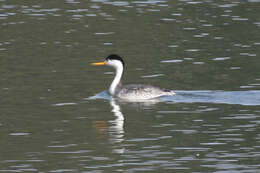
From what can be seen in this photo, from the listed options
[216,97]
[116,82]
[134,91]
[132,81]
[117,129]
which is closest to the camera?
[117,129]

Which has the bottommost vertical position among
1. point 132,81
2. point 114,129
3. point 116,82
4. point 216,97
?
point 132,81

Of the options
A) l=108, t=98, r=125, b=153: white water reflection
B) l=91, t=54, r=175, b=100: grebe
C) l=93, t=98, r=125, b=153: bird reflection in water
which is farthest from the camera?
l=91, t=54, r=175, b=100: grebe

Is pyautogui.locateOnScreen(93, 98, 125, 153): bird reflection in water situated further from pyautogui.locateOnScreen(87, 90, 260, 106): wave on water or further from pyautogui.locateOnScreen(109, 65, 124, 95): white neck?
pyautogui.locateOnScreen(109, 65, 124, 95): white neck

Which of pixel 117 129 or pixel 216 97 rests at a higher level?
pixel 117 129

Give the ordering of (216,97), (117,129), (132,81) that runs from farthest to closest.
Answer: (132,81), (216,97), (117,129)

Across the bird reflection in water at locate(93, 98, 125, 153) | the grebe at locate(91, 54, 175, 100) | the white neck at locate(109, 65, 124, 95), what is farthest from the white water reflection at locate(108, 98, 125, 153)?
the white neck at locate(109, 65, 124, 95)

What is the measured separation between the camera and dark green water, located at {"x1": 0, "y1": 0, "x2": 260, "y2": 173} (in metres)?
18.0

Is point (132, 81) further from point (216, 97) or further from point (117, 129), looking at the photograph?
point (117, 129)

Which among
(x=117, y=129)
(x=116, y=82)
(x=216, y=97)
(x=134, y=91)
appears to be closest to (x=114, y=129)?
(x=117, y=129)

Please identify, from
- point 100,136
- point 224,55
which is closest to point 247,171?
point 100,136

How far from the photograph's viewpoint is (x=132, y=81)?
28.8 meters

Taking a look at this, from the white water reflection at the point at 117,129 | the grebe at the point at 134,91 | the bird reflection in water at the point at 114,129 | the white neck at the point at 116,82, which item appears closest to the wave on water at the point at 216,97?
the grebe at the point at 134,91

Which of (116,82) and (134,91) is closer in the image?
(134,91)

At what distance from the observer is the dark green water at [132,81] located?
17984mm
